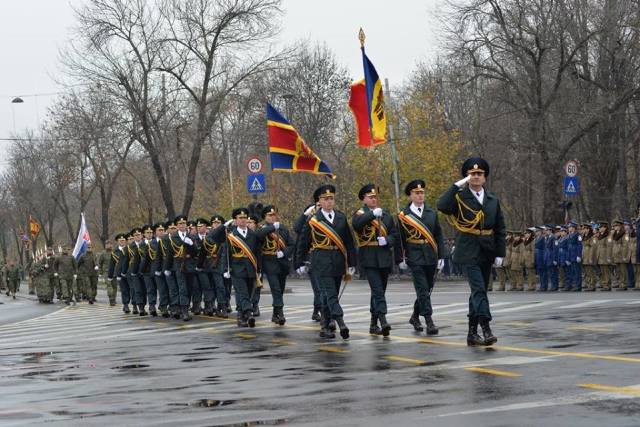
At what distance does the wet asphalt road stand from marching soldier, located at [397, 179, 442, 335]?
0.52m

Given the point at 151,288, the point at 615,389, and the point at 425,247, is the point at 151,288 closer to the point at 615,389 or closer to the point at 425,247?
the point at 425,247

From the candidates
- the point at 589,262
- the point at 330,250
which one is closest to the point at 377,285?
the point at 330,250

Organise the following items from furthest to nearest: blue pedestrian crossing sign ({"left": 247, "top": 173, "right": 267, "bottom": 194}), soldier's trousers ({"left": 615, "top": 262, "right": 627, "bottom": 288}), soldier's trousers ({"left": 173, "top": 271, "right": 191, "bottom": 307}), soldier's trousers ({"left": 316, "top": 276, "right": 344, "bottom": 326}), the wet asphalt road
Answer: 1. blue pedestrian crossing sign ({"left": 247, "top": 173, "right": 267, "bottom": 194})
2. soldier's trousers ({"left": 615, "top": 262, "right": 627, "bottom": 288})
3. soldier's trousers ({"left": 173, "top": 271, "right": 191, "bottom": 307})
4. soldier's trousers ({"left": 316, "top": 276, "right": 344, "bottom": 326})
5. the wet asphalt road

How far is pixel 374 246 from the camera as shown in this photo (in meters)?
15.8

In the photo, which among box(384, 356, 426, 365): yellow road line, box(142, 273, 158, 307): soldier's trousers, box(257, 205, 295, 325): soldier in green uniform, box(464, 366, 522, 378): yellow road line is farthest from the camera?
box(142, 273, 158, 307): soldier's trousers

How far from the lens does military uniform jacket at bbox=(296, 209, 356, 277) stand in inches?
634

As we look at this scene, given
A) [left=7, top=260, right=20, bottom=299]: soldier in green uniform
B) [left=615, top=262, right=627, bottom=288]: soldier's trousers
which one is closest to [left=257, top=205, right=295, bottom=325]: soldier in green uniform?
[left=615, top=262, right=627, bottom=288]: soldier's trousers

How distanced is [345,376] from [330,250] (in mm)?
5162

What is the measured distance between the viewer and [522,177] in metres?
55.8

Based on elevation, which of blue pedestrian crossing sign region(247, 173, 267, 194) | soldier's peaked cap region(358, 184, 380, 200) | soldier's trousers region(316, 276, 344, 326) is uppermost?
blue pedestrian crossing sign region(247, 173, 267, 194)

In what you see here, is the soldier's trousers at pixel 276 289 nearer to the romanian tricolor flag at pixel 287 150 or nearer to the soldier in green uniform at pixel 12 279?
the romanian tricolor flag at pixel 287 150

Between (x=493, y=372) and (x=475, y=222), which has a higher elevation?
(x=475, y=222)

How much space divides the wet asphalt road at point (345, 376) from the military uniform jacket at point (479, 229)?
38.4 inches

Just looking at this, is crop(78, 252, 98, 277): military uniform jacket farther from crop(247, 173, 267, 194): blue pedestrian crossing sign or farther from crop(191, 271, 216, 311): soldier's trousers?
crop(191, 271, 216, 311): soldier's trousers
